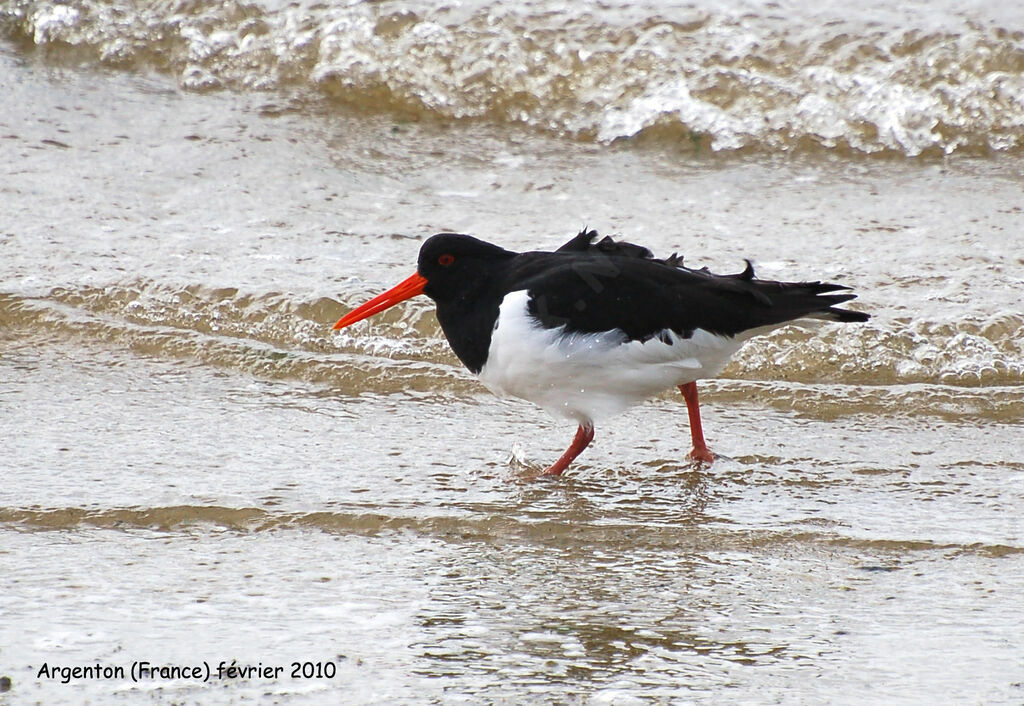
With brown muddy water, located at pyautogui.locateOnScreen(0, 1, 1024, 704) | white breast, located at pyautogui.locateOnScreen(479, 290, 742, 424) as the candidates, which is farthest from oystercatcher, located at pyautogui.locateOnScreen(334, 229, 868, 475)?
brown muddy water, located at pyautogui.locateOnScreen(0, 1, 1024, 704)

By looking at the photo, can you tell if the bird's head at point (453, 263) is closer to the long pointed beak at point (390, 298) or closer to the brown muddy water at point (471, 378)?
the long pointed beak at point (390, 298)

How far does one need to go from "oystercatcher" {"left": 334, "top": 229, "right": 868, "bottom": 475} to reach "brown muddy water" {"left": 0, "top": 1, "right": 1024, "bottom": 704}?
0.28 m

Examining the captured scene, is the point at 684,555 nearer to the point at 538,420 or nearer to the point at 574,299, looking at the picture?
the point at 574,299

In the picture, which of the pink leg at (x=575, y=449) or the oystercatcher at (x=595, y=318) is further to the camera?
the pink leg at (x=575, y=449)

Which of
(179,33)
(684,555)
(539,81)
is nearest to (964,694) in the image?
(684,555)

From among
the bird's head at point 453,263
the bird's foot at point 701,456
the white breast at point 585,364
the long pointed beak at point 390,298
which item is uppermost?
the bird's head at point 453,263

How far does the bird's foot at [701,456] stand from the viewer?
176 inches

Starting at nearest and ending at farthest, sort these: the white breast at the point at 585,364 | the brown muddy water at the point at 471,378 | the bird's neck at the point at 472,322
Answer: the brown muddy water at the point at 471,378 < the white breast at the point at 585,364 < the bird's neck at the point at 472,322

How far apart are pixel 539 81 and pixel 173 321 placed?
3.70 m

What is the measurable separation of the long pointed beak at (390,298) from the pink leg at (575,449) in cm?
77

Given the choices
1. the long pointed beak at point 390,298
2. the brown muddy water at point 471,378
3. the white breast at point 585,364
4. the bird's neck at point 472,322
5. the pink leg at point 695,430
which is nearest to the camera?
the brown muddy water at point 471,378

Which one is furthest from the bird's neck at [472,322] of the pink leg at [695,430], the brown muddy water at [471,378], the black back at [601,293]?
the pink leg at [695,430]

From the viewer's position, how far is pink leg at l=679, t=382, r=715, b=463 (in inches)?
177

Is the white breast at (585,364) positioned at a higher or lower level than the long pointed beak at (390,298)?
lower
